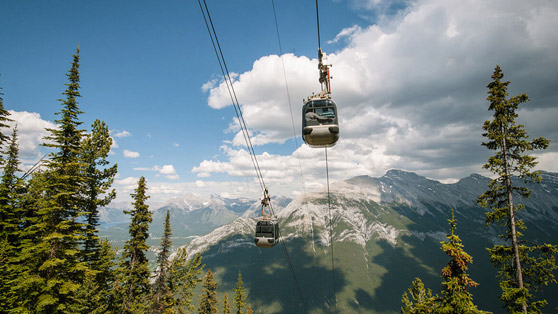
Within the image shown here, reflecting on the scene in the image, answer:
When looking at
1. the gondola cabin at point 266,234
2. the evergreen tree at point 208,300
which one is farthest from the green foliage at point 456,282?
the evergreen tree at point 208,300

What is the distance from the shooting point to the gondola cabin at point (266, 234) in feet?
70.0

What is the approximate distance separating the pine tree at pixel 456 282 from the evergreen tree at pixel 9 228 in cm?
2835

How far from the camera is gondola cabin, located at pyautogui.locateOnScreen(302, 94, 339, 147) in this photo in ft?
38.9

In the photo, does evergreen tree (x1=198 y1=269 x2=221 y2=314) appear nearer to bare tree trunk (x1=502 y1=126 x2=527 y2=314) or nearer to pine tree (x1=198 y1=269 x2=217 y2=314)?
pine tree (x1=198 y1=269 x2=217 y2=314)

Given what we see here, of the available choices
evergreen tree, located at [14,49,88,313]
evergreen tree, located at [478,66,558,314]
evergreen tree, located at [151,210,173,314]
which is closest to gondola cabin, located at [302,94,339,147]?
evergreen tree, located at [478,66,558,314]

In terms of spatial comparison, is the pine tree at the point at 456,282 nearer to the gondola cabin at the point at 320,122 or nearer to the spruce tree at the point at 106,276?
the gondola cabin at the point at 320,122

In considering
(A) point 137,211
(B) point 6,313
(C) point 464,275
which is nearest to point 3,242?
(B) point 6,313

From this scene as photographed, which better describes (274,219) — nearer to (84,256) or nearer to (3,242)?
(84,256)

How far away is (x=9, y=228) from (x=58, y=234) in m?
10.3

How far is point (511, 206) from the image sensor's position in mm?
14766

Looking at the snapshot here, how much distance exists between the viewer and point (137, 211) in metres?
25.4

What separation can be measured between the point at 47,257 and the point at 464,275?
27.5 meters

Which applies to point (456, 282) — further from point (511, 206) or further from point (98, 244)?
point (98, 244)

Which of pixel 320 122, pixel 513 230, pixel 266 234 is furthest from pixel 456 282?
pixel 266 234
